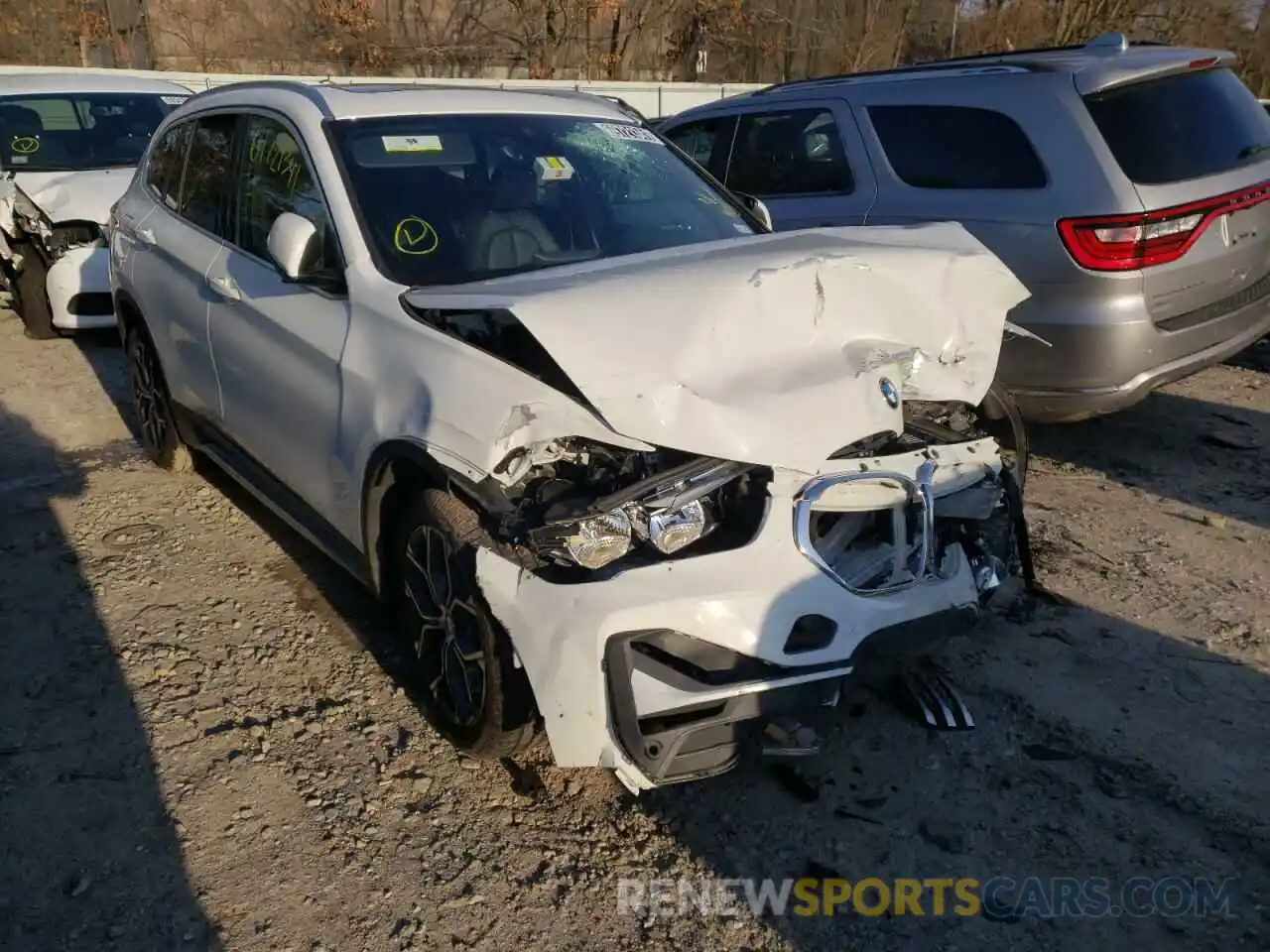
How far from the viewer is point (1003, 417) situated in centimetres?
351

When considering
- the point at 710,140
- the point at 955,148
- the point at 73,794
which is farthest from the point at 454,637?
the point at 710,140

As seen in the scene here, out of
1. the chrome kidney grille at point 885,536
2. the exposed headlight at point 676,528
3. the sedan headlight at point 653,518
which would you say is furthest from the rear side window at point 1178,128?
the exposed headlight at point 676,528

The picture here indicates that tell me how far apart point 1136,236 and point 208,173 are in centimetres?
407

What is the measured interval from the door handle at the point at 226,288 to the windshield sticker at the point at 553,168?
1226 millimetres

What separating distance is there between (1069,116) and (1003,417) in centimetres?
214

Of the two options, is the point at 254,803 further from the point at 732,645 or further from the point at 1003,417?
the point at 1003,417

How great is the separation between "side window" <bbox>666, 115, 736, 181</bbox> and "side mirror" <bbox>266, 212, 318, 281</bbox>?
3774 millimetres

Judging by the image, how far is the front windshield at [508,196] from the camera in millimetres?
3438

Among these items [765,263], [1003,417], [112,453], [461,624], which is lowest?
[112,453]

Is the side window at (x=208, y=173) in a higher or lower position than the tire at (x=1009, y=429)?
→ higher

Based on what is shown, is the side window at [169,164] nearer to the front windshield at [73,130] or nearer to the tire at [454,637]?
the tire at [454,637]

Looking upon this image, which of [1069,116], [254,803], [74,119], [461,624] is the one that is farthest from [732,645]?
[74,119]

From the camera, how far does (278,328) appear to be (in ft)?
12.1

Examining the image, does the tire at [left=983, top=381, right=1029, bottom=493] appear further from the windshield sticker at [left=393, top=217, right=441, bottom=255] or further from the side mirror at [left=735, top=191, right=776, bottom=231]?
the windshield sticker at [left=393, top=217, right=441, bottom=255]
